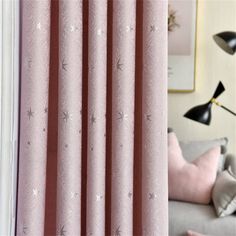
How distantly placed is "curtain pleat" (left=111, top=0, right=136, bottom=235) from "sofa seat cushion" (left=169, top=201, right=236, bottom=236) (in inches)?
38.1

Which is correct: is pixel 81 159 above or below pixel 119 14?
below

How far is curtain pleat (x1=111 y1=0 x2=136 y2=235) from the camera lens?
771mm

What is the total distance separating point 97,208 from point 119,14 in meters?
0.41

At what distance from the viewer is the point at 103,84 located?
2.58ft

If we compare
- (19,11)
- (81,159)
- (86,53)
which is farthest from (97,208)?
(19,11)

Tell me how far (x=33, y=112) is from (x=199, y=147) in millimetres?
1659

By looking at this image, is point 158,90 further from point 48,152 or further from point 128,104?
point 48,152

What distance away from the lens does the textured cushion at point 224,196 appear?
5.62 ft

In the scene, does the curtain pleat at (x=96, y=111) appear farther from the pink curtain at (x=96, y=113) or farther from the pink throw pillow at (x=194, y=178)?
the pink throw pillow at (x=194, y=178)

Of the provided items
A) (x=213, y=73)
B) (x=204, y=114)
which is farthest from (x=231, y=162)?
(x=213, y=73)

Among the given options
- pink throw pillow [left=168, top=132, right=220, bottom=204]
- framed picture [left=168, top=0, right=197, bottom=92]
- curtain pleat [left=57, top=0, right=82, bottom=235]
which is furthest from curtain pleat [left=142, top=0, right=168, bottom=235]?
framed picture [left=168, top=0, right=197, bottom=92]

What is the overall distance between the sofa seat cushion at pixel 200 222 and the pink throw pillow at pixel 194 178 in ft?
0.38

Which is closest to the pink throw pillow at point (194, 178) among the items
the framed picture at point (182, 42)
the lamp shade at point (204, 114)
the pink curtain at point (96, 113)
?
the lamp shade at point (204, 114)

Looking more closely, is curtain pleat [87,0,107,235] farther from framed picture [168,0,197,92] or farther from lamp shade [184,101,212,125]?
framed picture [168,0,197,92]
